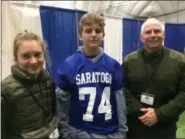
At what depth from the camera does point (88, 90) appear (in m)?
1.29

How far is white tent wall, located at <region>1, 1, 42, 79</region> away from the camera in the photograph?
249 centimetres

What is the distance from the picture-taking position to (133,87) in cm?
161

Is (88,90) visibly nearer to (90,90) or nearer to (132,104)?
(90,90)

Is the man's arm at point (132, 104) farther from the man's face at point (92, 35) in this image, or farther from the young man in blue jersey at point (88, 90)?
the man's face at point (92, 35)

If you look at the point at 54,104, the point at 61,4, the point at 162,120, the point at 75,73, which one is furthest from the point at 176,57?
the point at 61,4

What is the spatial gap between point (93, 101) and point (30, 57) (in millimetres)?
359

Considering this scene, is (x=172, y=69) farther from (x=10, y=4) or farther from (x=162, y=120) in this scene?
(x=10, y=4)

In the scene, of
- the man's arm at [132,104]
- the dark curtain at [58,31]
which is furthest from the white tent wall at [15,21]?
the man's arm at [132,104]

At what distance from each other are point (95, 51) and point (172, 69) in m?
0.47

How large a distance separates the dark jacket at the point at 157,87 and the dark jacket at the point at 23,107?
596mm

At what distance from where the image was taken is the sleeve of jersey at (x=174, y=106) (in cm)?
151

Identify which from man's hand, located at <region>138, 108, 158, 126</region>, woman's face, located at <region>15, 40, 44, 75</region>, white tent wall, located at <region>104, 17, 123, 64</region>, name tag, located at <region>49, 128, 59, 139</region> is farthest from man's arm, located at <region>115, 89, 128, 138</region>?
white tent wall, located at <region>104, 17, 123, 64</region>

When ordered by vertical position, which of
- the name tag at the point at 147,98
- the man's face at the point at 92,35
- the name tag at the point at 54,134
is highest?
the man's face at the point at 92,35

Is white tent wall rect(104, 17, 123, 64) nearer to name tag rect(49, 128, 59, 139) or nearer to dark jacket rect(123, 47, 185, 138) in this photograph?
dark jacket rect(123, 47, 185, 138)
